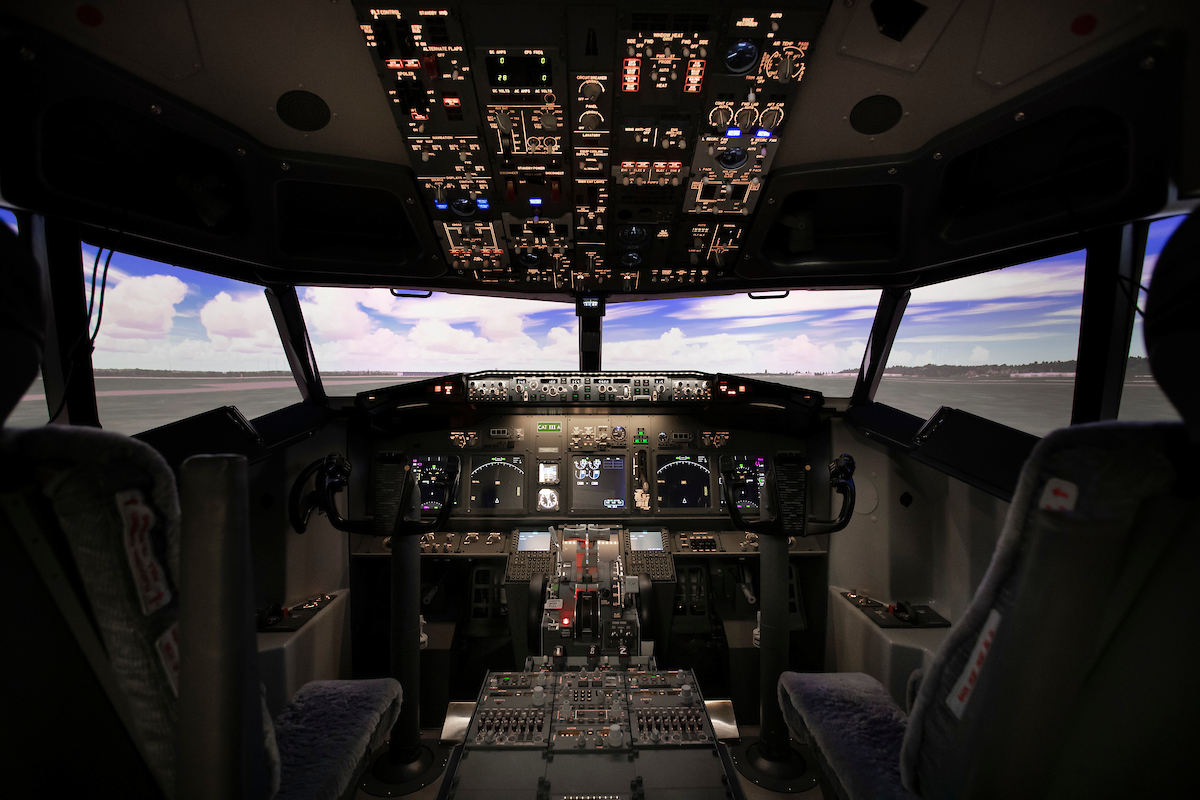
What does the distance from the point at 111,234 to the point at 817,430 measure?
3507 mm

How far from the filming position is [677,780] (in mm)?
1480

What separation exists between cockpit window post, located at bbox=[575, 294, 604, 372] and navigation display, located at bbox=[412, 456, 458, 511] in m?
1.14

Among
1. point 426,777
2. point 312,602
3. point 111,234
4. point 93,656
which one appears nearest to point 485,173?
point 111,234

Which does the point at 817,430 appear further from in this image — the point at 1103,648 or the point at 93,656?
the point at 93,656

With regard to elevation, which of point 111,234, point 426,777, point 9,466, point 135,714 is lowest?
point 426,777

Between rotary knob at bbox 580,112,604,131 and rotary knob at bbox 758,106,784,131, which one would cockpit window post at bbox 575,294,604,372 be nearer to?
rotary knob at bbox 580,112,604,131

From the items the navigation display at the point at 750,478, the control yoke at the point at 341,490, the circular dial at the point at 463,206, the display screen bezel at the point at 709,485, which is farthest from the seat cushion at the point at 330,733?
the navigation display at the point at 750,478

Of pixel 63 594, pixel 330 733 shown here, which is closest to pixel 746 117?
pixel 63 594

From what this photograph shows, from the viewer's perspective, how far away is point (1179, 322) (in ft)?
2.01

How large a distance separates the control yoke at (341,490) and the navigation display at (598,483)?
1.00 meters

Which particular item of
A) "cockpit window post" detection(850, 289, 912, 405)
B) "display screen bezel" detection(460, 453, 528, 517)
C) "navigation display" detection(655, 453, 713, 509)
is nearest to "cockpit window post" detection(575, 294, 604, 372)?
"display screen bezel" detection(460, 453, 528, 517)

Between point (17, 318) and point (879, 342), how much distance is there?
3.52m

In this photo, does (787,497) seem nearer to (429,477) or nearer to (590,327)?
(590,327)

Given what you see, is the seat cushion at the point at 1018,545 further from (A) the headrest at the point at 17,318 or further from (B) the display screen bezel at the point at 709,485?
(B) the display screen bezel at the point at 709,485
